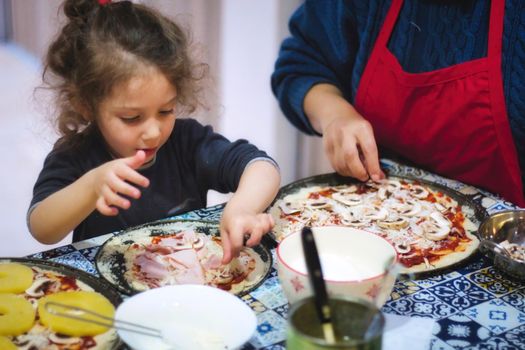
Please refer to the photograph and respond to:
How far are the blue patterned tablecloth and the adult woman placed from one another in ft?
1.26

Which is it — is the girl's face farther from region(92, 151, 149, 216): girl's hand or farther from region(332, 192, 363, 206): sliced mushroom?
region(332, 192, 363, 206): sliced mushroom

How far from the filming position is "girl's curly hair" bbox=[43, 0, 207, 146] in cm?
150

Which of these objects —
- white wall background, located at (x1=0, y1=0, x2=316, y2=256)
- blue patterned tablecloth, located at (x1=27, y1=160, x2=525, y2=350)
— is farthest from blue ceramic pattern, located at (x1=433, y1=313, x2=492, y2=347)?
white wall background, located at (x1=0, y1=0, x2=316, y2=256)

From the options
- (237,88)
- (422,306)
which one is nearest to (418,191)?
(422,306)

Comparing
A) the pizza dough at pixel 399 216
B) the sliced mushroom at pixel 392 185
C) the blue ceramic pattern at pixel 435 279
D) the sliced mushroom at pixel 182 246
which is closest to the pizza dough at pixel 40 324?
the sliced mushroom at pixel 182 246

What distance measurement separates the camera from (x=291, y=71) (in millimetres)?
1993

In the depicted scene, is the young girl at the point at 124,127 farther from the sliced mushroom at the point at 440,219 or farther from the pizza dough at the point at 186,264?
the sliced mushroom at the point at 440,219

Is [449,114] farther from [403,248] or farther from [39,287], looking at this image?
[39,287]

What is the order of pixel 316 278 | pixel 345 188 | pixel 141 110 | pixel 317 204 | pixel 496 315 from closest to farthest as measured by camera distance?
pixel 316 278
pixel 496 315
pixel 141 110
pixel 317 204
pixel 345 188

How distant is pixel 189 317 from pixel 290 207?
1.83 ft

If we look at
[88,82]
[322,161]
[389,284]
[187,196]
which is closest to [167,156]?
[187,196]

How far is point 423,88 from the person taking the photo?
1.67 meters

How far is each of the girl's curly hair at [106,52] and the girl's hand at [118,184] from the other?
12.7 inches

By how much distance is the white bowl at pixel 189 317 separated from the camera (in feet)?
3.27
